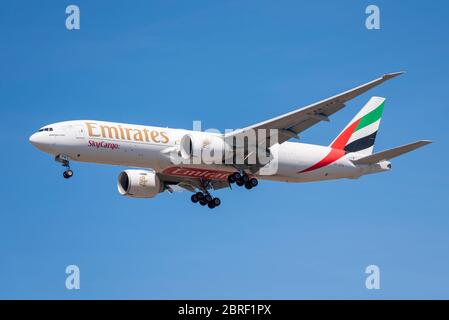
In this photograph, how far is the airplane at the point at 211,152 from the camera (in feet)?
188

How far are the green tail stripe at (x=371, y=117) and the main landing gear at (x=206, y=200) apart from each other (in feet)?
35.1

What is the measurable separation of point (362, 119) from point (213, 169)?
12.3 metres

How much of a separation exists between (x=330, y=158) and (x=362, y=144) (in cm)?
369

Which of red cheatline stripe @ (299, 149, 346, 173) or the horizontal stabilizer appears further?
red cheatline stripe @ (299, 149, 346, 173)

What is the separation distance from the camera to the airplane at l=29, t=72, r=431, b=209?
57.4m

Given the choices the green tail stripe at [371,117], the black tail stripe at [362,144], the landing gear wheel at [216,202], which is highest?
the green tail stripe at [371,117]

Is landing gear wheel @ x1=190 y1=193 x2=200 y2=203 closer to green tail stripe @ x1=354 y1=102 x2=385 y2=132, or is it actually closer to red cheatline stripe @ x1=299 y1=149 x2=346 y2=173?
red cheatline stripe @ x1=299 y1=149 x2=346 y2=173

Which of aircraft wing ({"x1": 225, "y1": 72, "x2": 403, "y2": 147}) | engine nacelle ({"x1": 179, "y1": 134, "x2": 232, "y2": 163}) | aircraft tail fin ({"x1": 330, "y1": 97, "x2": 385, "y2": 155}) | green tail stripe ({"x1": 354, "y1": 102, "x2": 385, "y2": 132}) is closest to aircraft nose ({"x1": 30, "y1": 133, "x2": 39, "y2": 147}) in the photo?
engine nacelle ({"x1": 179, "y1": 134, "x2": 232, "y2": 163})

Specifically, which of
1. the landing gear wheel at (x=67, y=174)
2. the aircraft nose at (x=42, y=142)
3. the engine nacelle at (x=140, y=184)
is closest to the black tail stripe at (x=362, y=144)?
the engine nacelle at (x=140, y=184)

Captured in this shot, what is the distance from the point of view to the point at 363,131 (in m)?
67.0

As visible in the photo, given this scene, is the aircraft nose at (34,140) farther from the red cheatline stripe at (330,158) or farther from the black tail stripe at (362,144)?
the black tail stripe at (362,144)

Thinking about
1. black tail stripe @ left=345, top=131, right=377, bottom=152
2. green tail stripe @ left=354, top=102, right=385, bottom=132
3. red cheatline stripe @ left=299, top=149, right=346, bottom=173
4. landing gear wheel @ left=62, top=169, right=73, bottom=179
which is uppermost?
green tail stripe @ left=354, top=102, right=385, bottom=132

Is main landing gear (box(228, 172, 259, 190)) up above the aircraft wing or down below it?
below
